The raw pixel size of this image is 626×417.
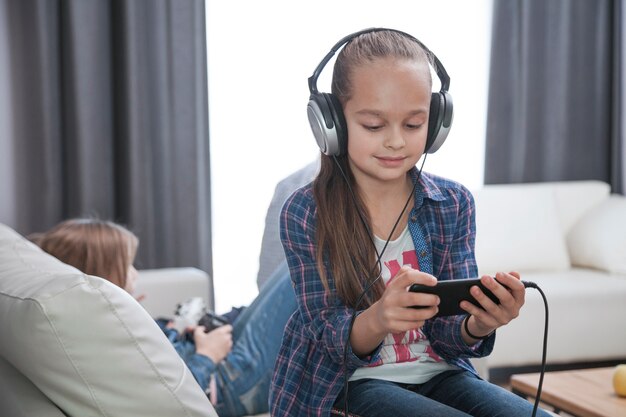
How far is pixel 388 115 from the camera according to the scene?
4.66 ft

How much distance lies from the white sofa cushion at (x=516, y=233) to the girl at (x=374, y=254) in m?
2.17

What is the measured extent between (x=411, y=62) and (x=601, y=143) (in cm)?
334

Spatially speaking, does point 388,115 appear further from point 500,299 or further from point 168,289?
point 168,289

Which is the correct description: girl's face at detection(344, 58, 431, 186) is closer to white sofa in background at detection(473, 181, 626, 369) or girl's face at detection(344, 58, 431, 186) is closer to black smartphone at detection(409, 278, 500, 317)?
black smartphone at detection(409, 278, 500, 317)

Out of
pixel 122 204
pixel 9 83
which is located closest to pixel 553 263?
pixel 122 204

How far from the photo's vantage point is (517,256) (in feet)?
12.1

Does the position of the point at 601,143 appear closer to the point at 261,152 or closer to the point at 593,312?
the point at 593,312

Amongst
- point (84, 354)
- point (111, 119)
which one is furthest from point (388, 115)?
point (111, 119)

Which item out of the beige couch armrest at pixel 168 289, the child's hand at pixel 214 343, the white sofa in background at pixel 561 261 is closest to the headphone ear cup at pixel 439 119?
the child's hand at pixel 214 343

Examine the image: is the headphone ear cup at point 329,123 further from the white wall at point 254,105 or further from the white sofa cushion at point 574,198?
the white sofa cushion at point 574,198

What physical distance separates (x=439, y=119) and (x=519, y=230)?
93.7 inches

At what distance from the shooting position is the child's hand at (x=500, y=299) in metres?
1.25

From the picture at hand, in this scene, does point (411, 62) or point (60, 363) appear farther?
point (411, 62)

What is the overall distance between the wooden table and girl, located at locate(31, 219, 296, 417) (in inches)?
24.9
